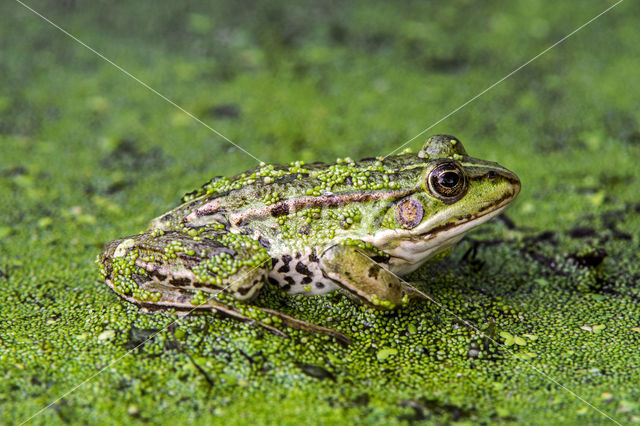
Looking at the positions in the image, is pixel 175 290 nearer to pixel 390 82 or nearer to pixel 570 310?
pixel 570 310

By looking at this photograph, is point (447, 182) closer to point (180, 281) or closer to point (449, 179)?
point (449, 179)

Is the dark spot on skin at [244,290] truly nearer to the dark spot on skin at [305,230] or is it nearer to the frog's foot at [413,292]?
the dark spot on skin at [305,230]

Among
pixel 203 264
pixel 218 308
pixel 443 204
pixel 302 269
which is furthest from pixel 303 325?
pixel 443 204

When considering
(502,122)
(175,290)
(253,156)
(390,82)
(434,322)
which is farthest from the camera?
(390,82)

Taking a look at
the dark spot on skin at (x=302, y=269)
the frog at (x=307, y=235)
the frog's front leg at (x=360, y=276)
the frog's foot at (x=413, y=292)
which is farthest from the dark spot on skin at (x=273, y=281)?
the frog's foot at (x=413, y=292)

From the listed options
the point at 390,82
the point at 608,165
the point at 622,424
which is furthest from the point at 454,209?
the point at 390,82

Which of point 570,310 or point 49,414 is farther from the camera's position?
point 570,310

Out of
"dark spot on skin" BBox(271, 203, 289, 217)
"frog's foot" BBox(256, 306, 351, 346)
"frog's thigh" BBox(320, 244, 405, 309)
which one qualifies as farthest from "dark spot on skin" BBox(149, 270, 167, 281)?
"frog's thigh" BBox(320, 244, 405, 309)
